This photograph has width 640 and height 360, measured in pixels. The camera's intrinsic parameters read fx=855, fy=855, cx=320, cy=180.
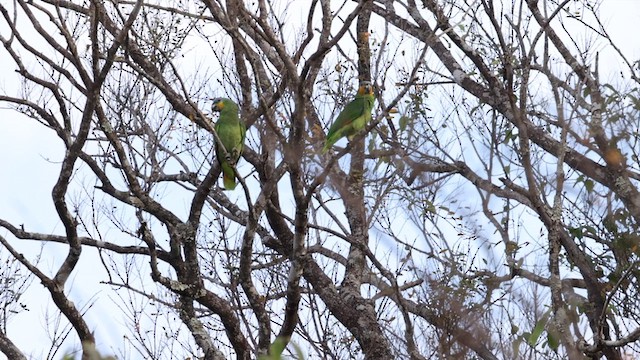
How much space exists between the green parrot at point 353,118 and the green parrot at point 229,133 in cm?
70

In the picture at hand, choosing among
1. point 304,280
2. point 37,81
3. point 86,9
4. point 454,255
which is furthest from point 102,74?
point 304,280

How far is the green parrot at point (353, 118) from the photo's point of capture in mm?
7070

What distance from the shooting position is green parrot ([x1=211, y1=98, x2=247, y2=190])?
6557 millimetres

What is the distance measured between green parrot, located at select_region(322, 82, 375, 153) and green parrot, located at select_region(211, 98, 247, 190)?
702 millimetres

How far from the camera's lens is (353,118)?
7.19 m

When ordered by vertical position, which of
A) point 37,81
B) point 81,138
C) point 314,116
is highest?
point 314,116

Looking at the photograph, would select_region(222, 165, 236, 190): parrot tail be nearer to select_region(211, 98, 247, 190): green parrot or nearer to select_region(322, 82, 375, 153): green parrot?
select_region(211, 98, 247, 190): green parrot

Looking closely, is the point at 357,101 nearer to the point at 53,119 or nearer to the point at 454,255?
→ the point at 454,255

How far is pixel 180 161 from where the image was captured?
7.40 m

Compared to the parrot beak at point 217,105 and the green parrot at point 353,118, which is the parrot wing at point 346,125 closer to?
the green parrot at point 353,118

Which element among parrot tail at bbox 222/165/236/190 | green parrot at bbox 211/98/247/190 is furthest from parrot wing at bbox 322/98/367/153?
parrot tail at bbox 222/165/236/190

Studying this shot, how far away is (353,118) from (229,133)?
109 centimetres

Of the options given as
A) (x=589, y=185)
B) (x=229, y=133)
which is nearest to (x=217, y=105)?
(x=229, y=133)

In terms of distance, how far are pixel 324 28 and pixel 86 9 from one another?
3.03 metres
